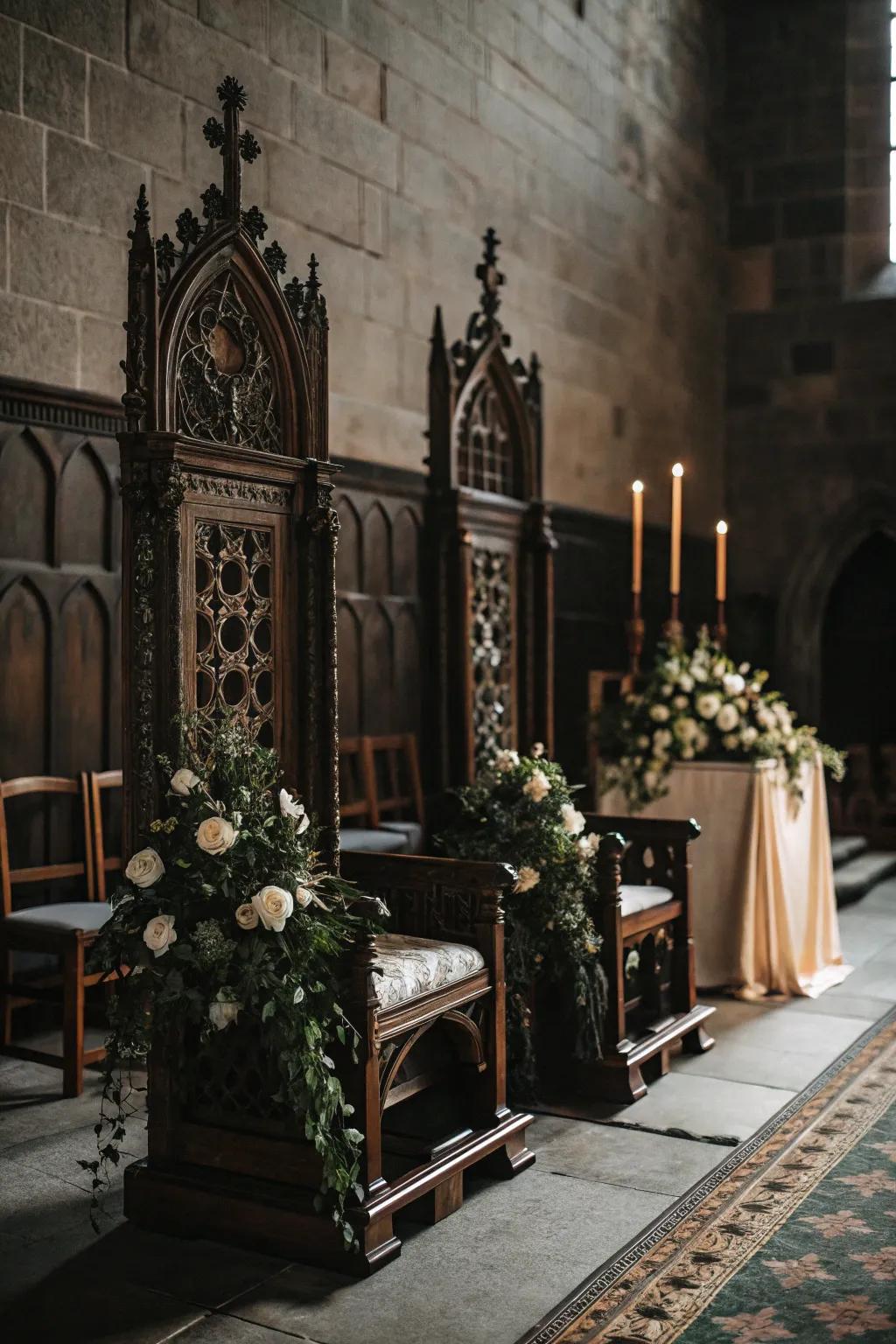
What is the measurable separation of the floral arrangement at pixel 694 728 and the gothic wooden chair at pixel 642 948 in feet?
2.29

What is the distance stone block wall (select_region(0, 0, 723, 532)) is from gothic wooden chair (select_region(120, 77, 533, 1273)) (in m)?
1.52

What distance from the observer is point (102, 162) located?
484 centimetres

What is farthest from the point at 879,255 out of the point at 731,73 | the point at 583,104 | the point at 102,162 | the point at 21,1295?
the point at 21,1295

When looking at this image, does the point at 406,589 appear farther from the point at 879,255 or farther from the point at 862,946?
the point at 879,255

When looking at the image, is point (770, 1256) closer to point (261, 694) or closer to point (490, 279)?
point (261, 694)

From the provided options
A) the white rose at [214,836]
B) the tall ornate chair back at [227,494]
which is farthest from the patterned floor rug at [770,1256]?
the tall ornate chair back at [227,494]

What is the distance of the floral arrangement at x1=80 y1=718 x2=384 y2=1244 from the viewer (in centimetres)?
285

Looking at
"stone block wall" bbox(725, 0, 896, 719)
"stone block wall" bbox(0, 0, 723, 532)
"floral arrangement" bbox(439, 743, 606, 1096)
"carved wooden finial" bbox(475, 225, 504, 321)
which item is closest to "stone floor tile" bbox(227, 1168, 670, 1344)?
"floral arrangement" bbox(439, 743, 606, 1096)

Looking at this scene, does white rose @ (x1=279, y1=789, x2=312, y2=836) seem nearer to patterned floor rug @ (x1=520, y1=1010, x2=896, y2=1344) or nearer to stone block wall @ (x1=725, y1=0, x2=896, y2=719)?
patterned floor rug @ (x1=520, y1=1010, x2=896, y2=1344)

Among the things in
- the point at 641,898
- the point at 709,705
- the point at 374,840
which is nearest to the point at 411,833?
the point at 374,840

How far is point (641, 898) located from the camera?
439cm

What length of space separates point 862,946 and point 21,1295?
4.43 m

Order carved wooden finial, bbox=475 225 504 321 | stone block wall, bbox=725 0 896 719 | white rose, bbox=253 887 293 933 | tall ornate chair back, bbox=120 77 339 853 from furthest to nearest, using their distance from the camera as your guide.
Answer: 1. stone block wall, bbox=725 0 896 719
2. carved wooden finial, bbox=475 225 504 321
3. tall ornate chair back, bbox=120 77 339 853
4. white rose, bbox=253 887 293 933

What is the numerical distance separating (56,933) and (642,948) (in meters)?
1.89
